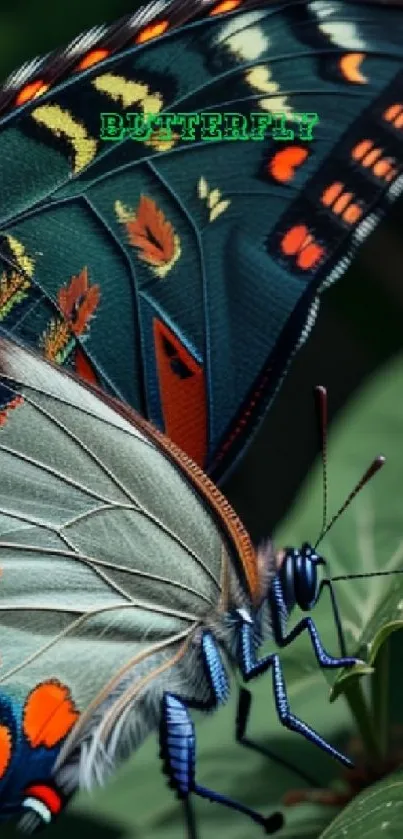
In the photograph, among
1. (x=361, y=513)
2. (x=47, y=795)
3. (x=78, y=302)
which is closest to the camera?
(x=47, y=795)

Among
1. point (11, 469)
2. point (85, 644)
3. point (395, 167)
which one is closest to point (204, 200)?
point (395, 167)

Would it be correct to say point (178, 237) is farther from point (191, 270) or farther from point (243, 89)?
point (243, 89)

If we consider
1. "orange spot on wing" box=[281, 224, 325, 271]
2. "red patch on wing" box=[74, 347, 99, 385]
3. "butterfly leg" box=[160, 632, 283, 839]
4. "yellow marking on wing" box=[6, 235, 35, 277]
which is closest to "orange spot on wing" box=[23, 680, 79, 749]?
"butterfly leg" box=[160, 632, 283, 839]

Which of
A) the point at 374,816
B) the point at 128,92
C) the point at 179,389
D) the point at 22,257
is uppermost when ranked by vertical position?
the point at 128,92

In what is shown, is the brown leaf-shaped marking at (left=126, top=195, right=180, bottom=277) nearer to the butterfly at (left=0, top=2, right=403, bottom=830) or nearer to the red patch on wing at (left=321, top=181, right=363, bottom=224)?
the butterfly at (left=0, top=2, right=403, bottom=830)

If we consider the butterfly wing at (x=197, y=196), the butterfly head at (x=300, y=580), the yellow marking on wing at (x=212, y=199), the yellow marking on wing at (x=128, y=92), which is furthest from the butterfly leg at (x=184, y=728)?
the yellow marking on wing at (x=128, y=92)

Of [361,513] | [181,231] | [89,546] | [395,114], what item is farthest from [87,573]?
[395,114]

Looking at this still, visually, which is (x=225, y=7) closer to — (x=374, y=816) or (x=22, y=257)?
(x=22, y=257)
